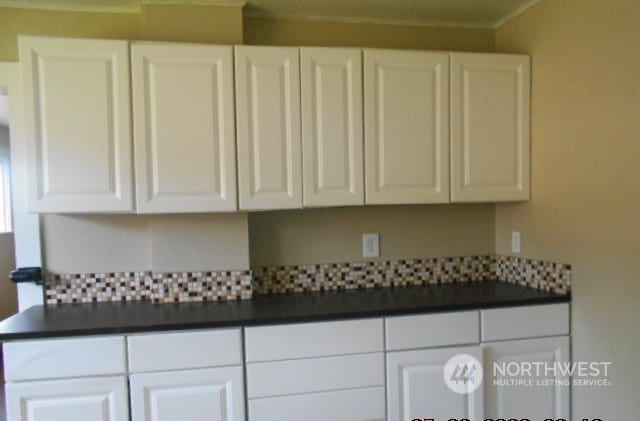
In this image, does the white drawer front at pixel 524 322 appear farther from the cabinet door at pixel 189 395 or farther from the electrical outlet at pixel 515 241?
the cabinet door at pixel 189 395

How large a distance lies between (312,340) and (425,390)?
0.57m

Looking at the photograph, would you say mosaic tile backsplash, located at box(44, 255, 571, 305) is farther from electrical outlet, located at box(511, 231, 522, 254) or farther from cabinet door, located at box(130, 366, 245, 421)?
cabinet door, located at box(130, 366, 245, 421)

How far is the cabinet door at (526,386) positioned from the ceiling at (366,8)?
1709 mm

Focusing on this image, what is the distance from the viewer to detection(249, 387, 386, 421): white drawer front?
→ 1626 mm

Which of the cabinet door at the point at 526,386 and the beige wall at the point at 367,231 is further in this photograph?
the beige wall at the point at 367,231

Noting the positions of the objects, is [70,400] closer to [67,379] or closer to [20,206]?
[67,379]

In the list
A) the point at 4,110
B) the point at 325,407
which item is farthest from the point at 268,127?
the point at 4,110

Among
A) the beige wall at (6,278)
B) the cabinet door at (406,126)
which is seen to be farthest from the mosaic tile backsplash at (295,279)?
the beige wall at (6,278)

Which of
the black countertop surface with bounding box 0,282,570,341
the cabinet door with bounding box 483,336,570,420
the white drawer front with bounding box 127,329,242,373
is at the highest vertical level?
the black countertop surface with bounding box 0,282,570,341

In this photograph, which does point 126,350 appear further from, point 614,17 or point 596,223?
point 614,17

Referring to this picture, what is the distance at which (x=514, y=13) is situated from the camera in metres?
2.09

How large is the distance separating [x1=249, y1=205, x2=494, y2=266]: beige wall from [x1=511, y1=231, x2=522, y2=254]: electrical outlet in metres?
0.15

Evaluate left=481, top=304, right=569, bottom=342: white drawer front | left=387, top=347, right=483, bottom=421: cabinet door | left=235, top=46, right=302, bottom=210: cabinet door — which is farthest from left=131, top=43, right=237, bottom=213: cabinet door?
left=481, top=304, right=569, bottom=342: white drawer front

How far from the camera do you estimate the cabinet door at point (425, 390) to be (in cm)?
171
